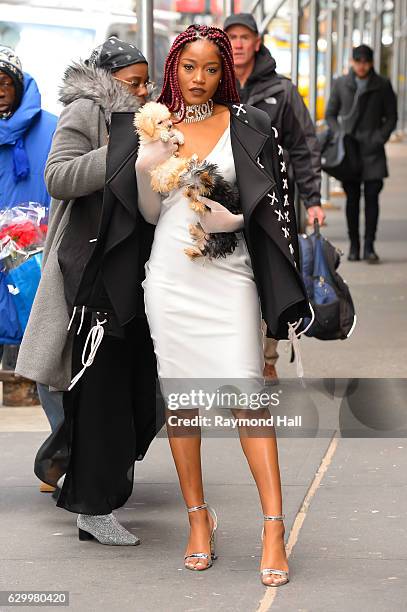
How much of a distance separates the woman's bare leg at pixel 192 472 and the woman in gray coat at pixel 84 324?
361 millimetres

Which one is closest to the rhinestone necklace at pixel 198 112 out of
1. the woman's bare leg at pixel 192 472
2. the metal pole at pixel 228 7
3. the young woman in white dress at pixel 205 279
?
the young woman in white dress at pixel 205 279

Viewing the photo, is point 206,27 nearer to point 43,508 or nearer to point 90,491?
point 90,491

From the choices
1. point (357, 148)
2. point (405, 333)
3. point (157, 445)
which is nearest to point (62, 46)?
point (357, 148)

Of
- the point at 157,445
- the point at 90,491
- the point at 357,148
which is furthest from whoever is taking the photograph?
the point at 357,148

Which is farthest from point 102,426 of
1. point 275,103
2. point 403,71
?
point 403,71

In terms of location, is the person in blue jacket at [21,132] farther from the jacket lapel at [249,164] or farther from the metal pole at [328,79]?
the metal pole at [328,79]

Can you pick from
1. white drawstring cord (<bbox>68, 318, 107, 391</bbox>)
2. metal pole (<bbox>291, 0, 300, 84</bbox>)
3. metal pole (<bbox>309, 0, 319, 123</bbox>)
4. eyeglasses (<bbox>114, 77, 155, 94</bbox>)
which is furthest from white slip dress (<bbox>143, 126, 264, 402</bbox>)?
metal pole (<bbox>309, 0, 319, 123</bbox>)

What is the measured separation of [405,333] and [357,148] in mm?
3747

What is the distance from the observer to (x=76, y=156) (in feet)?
15.3

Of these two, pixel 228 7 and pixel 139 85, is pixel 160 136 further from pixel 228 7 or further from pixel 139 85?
pixel 228 7

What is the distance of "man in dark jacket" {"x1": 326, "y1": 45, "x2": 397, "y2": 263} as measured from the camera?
41.0ft

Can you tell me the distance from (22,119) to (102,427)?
5.85 feet

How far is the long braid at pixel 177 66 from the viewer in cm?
430

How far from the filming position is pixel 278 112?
24.2ft
